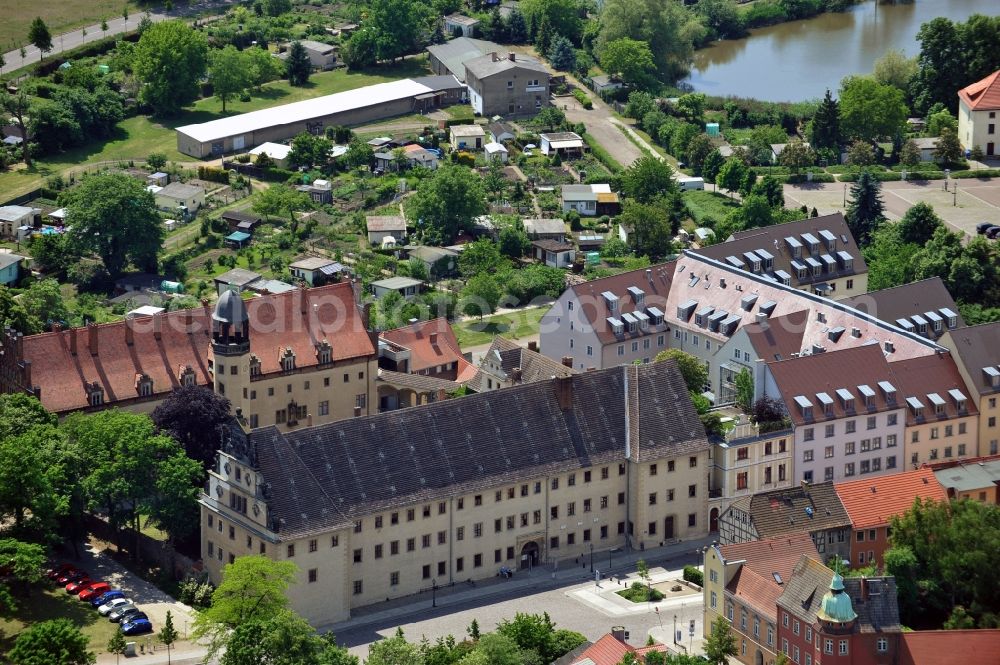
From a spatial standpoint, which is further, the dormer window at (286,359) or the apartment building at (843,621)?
the dormer window at (286,359)

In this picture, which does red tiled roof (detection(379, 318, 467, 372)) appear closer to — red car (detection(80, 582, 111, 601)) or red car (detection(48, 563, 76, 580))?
red car (detection(48, 563, 76, 580))

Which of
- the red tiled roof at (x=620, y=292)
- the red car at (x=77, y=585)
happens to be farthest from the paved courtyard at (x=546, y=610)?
the red tiled roof at (x=620, y=292)

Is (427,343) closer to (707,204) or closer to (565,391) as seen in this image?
(565,391)

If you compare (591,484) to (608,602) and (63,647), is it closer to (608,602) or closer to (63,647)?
(608,602)

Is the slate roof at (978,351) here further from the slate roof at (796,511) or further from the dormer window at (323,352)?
the dormer window at (323,352)

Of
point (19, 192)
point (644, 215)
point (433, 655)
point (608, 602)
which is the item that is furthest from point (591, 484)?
point (19, 192)

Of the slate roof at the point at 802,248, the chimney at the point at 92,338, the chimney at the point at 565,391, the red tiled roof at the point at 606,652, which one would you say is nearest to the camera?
the red tiled roof at the point at 606,652

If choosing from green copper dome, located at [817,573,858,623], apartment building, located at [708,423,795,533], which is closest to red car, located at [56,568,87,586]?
apartment building, located at [708,423,795,533]
